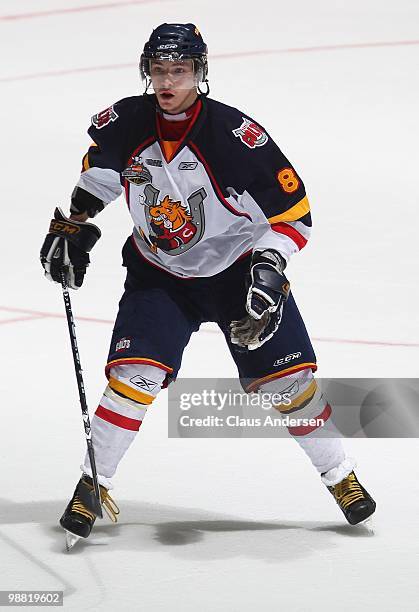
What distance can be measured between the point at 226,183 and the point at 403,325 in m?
2.09

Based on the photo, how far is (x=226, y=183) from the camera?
3205mm

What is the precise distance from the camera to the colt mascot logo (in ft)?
10.7

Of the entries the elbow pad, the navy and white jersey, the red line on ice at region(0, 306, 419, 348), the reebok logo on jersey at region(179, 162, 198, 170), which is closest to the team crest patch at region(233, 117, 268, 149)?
the navy and white jersey

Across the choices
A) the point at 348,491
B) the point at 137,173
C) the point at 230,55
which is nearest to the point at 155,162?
the point at 137,173

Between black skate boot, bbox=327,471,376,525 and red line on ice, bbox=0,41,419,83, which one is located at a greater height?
red line on ice, bbox=0,41,419,83

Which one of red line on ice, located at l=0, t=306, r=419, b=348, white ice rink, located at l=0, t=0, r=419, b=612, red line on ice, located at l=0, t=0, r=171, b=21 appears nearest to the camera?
white ice rink, located at l=0, t=0, r=419, b=612

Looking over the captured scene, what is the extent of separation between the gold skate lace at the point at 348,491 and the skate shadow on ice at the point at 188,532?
0.07m

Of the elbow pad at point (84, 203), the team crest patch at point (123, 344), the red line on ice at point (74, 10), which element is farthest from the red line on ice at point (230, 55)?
the team crest patch at point (123, 344)

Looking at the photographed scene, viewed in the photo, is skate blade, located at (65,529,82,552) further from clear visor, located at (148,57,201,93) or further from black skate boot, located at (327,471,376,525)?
clear visor, located at (148,57,201,93)

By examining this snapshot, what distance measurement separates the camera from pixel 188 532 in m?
3.35

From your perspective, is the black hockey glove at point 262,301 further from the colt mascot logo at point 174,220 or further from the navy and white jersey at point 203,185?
the colt mascot logo at point 174,220

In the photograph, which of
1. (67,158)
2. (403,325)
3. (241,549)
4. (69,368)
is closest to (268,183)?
(241,549)

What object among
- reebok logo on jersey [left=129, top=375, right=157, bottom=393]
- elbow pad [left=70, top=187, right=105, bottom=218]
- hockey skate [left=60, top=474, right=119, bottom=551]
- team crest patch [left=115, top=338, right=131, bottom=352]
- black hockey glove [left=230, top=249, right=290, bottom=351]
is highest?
elbow pad [left=70, top=187, right=105, bottom=218]

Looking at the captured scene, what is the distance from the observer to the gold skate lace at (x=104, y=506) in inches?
127
